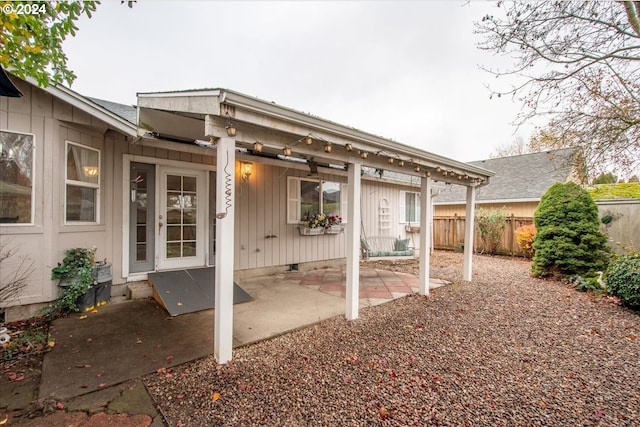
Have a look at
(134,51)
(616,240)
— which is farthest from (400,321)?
(134,51)

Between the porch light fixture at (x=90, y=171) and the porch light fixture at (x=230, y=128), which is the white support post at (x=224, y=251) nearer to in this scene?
the porch light fixture at (x=230, y=128)

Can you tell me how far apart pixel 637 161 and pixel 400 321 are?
15.7 feet

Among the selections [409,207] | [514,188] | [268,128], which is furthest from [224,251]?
[514,188]

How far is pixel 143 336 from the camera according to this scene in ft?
10.1

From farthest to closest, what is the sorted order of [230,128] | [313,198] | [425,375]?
[313,198] < [230,128] < [425,375]

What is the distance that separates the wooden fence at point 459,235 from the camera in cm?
990

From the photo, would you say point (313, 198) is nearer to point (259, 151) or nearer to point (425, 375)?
point (259, 151)

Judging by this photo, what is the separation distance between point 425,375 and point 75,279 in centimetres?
435

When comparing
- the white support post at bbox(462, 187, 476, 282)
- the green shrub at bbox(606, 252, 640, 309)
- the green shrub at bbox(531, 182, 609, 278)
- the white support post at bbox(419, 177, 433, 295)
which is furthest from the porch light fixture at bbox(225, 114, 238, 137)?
the green shrub at bbox(531, 182, 609, 278)

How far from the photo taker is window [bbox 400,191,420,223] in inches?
379

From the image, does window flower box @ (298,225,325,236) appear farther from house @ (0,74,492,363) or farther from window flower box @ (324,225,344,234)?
house @ (0,74,492,363)

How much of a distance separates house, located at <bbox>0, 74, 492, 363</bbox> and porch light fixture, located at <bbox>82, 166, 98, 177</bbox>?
0.01 metres

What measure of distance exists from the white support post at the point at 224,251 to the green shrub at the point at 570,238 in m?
7.36

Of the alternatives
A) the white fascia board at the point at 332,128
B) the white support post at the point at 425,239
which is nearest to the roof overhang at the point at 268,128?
the white fascia board at the point at 332,128
